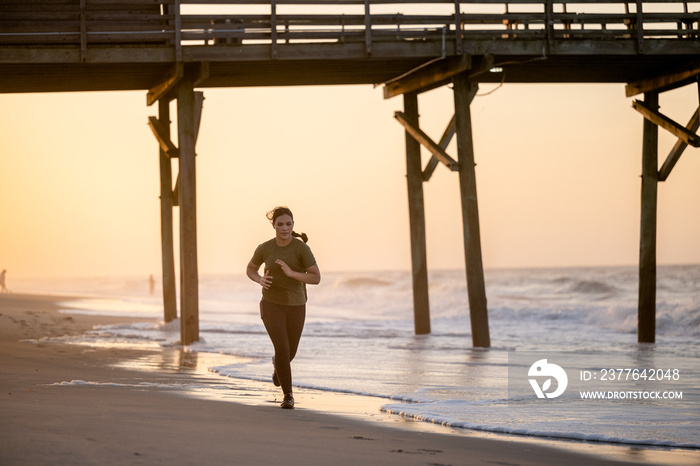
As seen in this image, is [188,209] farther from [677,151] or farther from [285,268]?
[677,151]

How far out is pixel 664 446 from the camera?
5328 millimetres

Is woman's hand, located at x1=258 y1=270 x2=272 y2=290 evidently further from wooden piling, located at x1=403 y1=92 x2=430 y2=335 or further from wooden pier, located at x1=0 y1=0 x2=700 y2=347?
wooden piling, located at x1=403 y1=92 x2=430 y2=335

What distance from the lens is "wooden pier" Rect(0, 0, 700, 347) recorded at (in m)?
12.4

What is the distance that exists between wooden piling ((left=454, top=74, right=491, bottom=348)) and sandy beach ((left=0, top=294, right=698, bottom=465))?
20.5ft

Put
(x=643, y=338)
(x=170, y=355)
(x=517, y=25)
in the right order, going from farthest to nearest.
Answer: (x=643, y=338) → (x=517, y=25) → (x=170, y=355)

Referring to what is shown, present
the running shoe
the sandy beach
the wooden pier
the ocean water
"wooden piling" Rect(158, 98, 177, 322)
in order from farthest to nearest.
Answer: "wooden piling" Rect(158, 98, 177, 322)
the wooden pier
the running shoe
the ocean water
the sandy beach

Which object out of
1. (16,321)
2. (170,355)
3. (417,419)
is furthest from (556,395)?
(16,321)

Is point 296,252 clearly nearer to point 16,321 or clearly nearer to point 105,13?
point 105,13

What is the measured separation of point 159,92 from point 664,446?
1050cm

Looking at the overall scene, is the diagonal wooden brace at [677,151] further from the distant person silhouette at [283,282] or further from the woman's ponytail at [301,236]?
the distant person silhouette at [283,282]

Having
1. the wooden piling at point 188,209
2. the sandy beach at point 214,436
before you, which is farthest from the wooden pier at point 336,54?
the sandy beach at point 214,436

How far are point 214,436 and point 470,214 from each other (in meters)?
8.87

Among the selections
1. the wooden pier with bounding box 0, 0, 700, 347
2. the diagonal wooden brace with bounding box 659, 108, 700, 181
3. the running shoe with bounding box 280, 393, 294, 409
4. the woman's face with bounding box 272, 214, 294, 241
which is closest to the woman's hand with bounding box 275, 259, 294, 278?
the woman's face with bounding box 272, 214, 294, 241

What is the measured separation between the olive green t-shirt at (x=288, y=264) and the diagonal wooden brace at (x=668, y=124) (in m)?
8.90
